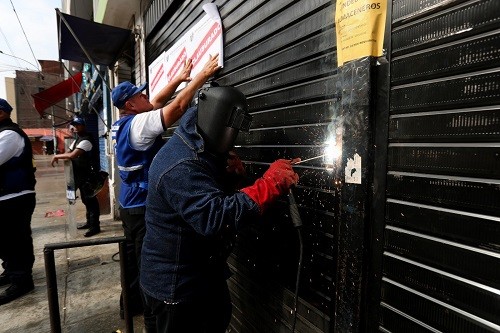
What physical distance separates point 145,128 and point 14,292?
A: 131 inches

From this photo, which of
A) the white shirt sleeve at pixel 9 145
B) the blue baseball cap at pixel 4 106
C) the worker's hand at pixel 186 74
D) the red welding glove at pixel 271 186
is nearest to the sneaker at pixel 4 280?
the white shirt sleeve at pixel 9 145

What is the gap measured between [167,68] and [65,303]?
3.51 meters

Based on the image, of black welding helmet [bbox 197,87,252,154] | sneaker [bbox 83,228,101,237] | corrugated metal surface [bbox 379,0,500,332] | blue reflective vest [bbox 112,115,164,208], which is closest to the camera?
corrugated metal surface [bbox 379,0,500,332]

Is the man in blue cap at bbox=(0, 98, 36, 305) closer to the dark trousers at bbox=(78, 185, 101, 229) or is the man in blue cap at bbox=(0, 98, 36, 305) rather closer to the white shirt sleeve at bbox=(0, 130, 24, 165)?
the white shirt sleeve at bbox=(0, 130, 24, 165)

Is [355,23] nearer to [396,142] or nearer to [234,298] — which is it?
[396,142]

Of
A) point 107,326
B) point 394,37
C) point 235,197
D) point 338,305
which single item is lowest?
point 107,326

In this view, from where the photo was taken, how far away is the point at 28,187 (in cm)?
398

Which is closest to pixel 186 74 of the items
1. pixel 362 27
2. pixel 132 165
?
A: pixel 132 165

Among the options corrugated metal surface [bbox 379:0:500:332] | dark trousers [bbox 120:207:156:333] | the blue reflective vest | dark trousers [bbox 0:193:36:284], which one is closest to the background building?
corrugated metal surface [bbox 379:0:500:332]

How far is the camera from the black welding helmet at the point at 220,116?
6.02ft

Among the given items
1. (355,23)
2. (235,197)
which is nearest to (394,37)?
(355,23)

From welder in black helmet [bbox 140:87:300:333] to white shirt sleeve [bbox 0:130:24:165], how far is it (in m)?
2.91

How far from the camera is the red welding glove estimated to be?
5.46 feet

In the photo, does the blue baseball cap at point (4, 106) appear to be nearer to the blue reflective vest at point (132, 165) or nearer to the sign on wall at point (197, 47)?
the sign on wall at point (197, 47)
